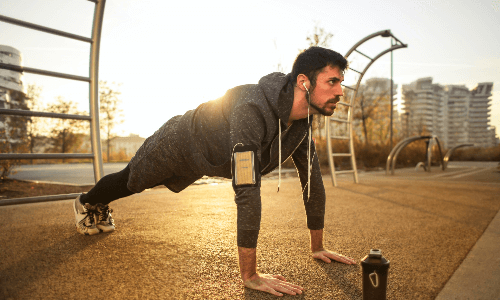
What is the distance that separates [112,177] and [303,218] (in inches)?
66.1

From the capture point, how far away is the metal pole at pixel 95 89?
314 cm

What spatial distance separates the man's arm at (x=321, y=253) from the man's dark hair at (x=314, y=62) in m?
0.85

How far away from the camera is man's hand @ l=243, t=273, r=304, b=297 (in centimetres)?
135

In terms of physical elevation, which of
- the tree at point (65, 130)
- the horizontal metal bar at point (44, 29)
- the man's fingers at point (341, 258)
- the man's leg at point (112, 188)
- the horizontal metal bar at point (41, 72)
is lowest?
the man's fingers at point (341, 258)

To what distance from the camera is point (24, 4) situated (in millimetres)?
2869

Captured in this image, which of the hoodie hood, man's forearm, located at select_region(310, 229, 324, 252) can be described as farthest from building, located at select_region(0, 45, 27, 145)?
man's forearm, located at select_region(310, 229, 324, 252)

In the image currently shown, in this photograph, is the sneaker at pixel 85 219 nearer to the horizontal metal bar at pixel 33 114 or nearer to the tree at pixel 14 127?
the horizontal metal bar at pixel 33 114

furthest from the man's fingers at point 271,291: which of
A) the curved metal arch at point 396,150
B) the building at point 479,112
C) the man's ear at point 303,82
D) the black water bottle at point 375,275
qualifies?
the building at point 479,112

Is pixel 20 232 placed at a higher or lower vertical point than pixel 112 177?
lower

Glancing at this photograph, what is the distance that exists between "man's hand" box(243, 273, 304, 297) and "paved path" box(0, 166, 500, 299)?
27 mm

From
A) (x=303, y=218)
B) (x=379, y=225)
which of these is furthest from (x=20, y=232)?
(x=379, y=225)

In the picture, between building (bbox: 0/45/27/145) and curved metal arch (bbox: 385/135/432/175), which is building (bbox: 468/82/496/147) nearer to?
curved metal arch (bbox: 385/135/432/175)

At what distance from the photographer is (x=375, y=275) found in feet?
3.76

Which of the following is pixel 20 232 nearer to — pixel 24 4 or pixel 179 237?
pixel 179 237
